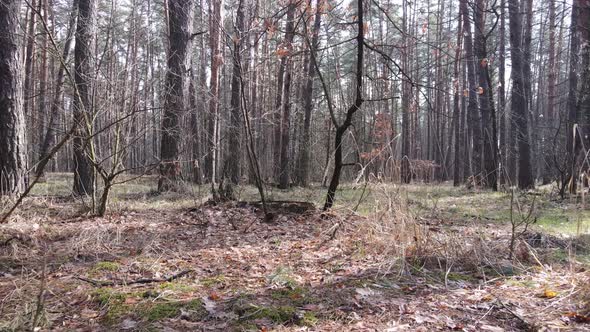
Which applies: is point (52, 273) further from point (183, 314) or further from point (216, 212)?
point (216, 212)

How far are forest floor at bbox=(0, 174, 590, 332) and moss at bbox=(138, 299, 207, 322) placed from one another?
1cm

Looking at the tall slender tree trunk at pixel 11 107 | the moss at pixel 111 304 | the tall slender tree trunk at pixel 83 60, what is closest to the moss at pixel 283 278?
the moss at pixel 111 304

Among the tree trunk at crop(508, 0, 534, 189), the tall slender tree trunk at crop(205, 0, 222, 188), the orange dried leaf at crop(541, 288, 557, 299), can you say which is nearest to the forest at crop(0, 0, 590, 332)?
the orange dried leaf at crop(541, 288, 557, 299)

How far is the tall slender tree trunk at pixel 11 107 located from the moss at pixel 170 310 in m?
4.06

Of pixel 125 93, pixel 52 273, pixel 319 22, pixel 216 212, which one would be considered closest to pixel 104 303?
pixel 52 273

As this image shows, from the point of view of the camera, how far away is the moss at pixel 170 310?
2286 mm

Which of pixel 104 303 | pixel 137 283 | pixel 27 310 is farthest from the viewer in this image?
pixel 137 283

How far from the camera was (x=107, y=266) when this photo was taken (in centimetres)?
316

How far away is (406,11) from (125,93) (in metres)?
19.3

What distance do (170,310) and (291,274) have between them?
1.03m

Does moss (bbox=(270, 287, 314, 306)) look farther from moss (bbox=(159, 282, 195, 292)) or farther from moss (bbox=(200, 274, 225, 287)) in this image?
moss (bbox=(159, 282, 195, 292))

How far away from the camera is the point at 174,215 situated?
557 cm

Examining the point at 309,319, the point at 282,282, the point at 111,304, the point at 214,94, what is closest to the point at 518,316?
the point at 309,319

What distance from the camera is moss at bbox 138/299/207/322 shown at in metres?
2.29
